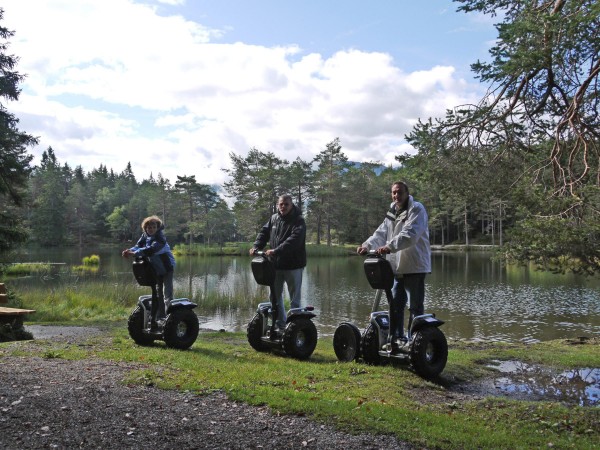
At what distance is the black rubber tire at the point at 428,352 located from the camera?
18.8 ft

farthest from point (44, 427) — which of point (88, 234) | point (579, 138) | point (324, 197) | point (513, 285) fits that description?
point (88, 234)

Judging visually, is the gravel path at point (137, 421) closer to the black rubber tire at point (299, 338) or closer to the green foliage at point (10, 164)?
the black rubber tire at point (299, 338)

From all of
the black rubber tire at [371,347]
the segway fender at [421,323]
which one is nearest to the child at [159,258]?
the black rubber tire at [371,347]

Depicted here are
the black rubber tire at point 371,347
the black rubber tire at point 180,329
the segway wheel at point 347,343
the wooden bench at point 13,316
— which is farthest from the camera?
the wooden bench at point 13,316

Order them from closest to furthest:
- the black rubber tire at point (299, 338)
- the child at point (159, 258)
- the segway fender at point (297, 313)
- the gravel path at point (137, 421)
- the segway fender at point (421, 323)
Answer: the gravel path at point (137, 421), the segway fender at point (421, 323), the black rubber tire at point (299, 338), the segway fender at point (297, 313), the child at point (159, 258)

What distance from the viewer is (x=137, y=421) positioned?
3906mm

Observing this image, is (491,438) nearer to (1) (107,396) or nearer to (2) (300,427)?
(2) (300,427)

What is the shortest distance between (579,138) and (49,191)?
7802cm

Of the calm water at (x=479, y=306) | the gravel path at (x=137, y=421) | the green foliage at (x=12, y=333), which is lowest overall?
the calm water at (x=479, y=306)

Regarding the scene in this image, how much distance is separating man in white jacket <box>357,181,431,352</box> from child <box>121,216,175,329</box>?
3082 mm

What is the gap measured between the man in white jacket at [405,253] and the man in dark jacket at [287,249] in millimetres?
1099

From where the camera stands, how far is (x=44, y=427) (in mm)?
3709

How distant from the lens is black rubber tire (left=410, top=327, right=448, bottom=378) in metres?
5.73

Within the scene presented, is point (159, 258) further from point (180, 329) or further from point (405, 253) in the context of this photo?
point (405, 253)
